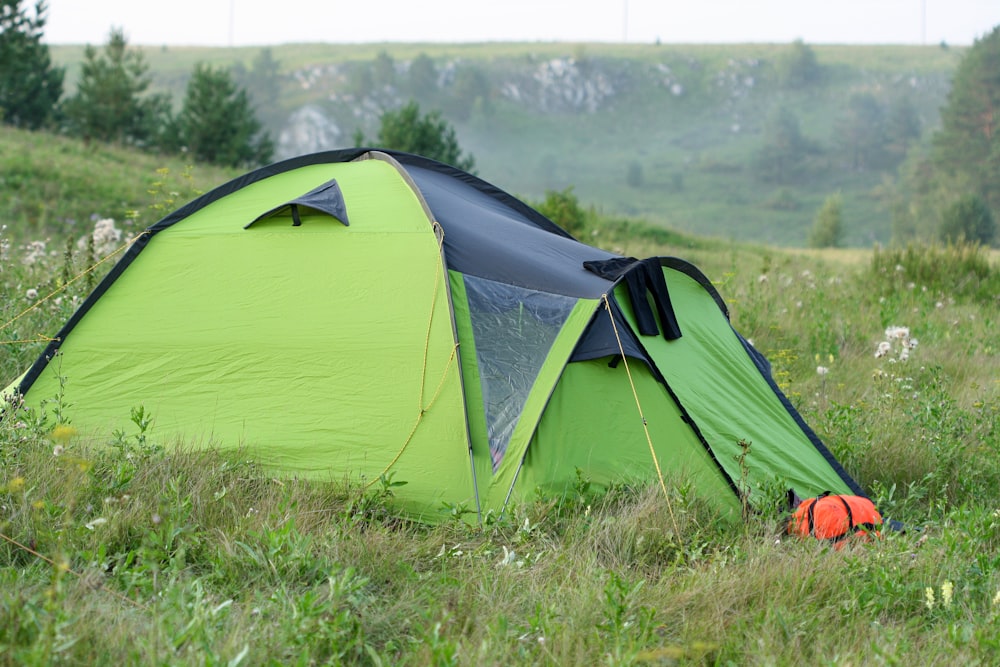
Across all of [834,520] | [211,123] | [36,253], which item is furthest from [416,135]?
[834,520]

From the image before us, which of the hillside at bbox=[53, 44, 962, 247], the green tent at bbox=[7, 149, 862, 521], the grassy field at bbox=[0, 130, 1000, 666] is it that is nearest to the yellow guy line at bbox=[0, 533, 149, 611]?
the grassy field at bbox=[0, 130, 1000, 666]

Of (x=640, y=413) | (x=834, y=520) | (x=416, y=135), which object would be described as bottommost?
(x=834, y=520)

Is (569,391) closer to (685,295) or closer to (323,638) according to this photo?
(685,295)

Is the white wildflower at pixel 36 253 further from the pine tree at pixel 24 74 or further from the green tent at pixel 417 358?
the pine tree at pixel 24 74

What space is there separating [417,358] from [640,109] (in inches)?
4800

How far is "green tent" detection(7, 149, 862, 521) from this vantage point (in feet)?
12.4

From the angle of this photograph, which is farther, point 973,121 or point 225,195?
point 973,121

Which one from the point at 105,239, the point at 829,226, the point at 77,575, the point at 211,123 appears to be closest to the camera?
the point at 77,575

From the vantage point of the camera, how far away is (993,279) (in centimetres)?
1072

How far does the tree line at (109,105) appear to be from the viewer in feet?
85.6

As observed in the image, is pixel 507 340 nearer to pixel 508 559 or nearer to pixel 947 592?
pixel 508 559

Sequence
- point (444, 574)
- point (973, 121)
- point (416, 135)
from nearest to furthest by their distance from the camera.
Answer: point (444, 574)
point (416, 135)
point (973, 121)

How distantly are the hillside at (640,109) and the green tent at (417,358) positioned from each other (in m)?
66.9

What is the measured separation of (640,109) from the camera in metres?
120
